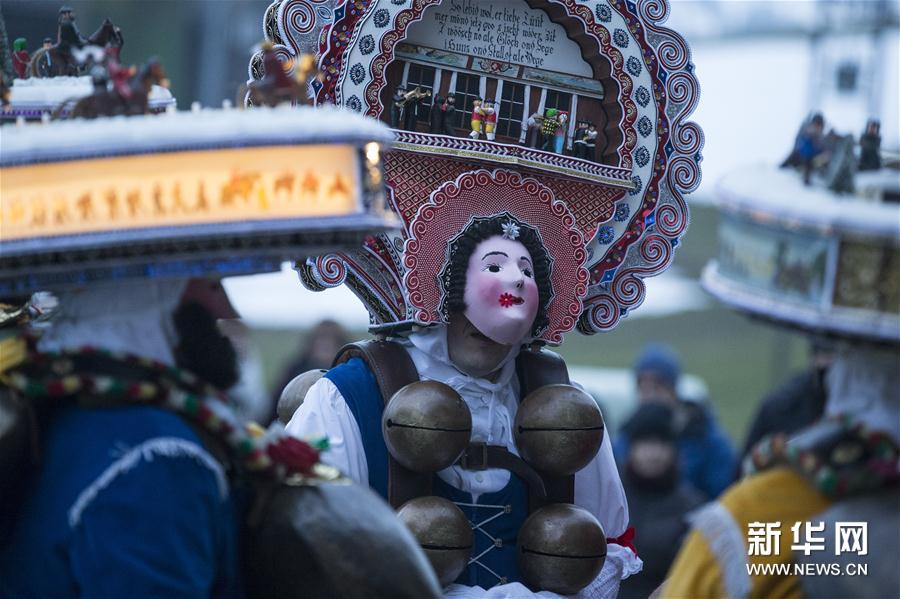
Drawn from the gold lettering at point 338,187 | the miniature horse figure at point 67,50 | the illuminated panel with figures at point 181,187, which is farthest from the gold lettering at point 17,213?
the miniature horse figure at point 67,50

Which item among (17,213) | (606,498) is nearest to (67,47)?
(17,213)

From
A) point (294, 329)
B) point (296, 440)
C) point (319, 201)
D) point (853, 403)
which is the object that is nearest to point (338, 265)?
point (296, 440)

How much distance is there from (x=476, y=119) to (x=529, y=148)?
18 centimetres

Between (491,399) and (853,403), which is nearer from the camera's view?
(853,403)

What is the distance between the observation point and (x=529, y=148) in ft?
15.2

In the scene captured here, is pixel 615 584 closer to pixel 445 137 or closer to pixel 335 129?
pixel 445 137

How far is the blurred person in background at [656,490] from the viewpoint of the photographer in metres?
6.28

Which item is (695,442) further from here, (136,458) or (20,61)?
(136,458)

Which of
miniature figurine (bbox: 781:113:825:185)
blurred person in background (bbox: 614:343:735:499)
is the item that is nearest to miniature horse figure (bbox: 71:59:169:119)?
miniature figurine (bbox: 781:113:825:185)

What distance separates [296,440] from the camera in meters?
3.46

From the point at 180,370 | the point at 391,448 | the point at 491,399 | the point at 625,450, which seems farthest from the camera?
the point at 625,450

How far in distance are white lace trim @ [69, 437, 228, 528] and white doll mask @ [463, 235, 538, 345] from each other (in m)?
1.37

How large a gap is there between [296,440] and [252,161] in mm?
707

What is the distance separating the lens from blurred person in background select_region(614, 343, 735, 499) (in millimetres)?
7297
